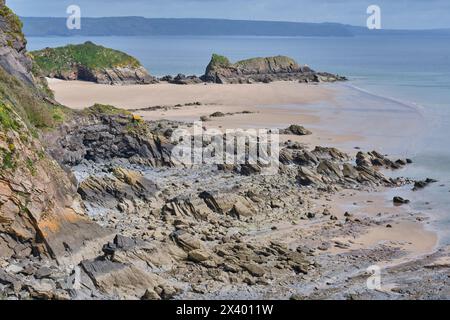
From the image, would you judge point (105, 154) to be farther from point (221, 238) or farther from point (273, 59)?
point (273, 59)

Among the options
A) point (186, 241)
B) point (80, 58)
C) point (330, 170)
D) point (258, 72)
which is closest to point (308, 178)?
point (330, 170)

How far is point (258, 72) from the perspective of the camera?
102m

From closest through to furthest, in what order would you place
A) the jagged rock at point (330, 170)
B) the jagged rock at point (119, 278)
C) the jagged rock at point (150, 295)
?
→ the jagged rock at point (150, 295) < the jagged rock at point (119, 278) < the jagged rock at point (330, 170)

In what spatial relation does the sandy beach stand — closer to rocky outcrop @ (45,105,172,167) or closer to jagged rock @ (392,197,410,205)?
jagged rock @ (392,197,410,205)

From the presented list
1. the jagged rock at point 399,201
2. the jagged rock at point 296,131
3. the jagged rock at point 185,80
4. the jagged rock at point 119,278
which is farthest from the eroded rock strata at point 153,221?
the jagged rock at point 185,80

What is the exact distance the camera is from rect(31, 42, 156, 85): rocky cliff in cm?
8869

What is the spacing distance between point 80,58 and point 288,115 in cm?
4254

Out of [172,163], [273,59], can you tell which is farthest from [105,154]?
[273,59]

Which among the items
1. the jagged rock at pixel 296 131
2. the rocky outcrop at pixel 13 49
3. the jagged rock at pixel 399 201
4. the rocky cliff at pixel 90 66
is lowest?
the jagged rock at pixel 399 201

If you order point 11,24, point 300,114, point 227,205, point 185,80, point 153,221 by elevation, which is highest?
point 11,24

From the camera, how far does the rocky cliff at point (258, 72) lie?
94775 mm

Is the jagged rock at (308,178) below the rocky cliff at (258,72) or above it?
below

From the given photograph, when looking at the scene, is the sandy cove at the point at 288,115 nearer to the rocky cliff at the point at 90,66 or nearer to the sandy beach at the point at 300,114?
the sandy beach at the point at 300,114

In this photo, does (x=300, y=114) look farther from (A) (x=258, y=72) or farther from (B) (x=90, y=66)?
(A) (x=258, y=72)
